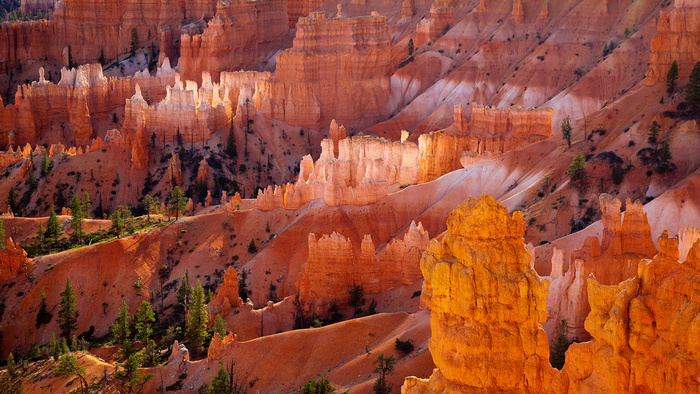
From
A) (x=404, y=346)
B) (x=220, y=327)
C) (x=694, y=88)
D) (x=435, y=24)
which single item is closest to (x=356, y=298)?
(x=220, y=327)

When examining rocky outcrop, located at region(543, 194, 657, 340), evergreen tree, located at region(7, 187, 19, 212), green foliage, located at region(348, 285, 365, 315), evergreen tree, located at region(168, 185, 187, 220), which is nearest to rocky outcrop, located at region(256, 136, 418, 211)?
evergreen tree, located at region(168, 185, 187, 220)

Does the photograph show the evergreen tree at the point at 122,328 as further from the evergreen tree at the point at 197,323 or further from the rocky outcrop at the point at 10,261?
the rocky outcrop at the point at 10,261

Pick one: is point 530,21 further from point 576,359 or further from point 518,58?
point 576,359

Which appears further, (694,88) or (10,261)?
(10,261)

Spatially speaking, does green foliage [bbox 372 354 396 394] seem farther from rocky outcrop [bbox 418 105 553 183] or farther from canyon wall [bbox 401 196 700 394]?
rocky outcrop [bbox 418 105 553 183]

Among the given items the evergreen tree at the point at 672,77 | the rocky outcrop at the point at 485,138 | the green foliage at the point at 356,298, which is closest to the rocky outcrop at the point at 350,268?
the green foliage at the point at 356,298

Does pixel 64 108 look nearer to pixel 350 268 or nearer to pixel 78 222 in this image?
pixel 78 222

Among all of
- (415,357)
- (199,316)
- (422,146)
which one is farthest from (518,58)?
(415,357)
